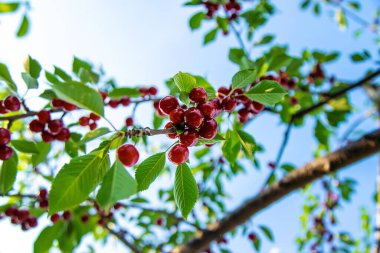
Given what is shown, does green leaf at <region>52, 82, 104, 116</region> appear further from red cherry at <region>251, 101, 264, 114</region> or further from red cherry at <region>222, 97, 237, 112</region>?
red cherry at <region>251, 101, 264, 114</region>

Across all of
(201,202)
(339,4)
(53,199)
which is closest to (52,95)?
(53,199)

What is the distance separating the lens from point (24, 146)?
204cm

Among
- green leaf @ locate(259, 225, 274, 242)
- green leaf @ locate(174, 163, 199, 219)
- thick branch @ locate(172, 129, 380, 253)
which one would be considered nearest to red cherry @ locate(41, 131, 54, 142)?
green leaf @ locate(174, 163, 199, 219)

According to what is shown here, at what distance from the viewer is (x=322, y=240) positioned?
502 centimetres

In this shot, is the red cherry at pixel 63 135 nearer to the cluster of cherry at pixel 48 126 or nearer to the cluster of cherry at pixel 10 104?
the cluster of cherry at pixel 48 126

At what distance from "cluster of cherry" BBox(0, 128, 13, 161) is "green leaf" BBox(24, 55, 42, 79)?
423 mm

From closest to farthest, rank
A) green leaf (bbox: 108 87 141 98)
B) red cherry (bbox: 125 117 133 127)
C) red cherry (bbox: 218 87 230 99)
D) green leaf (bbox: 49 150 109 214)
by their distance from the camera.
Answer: green leaf (bbox: 49 150 109 214), red cherry (bbox: 218 87 230 99), green leaf (bbox: 108 87 141 98), red cherry (bbox: 125 117 133 127)

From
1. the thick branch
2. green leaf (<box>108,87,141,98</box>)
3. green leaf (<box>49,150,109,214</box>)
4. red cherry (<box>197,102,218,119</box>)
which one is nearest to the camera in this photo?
green leaf (<box>49,150,109,214</box>)

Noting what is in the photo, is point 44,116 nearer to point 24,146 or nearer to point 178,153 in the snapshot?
point 24,146

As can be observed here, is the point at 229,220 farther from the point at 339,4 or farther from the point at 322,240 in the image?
the point at 339,4

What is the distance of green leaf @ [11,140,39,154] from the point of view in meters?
2.02

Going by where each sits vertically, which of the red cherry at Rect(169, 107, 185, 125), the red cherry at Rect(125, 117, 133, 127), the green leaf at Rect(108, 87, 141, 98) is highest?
the red cherry at Rect(125, 117, 133, 127)

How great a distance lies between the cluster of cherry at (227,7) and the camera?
3424mm

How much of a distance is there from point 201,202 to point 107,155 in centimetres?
307
